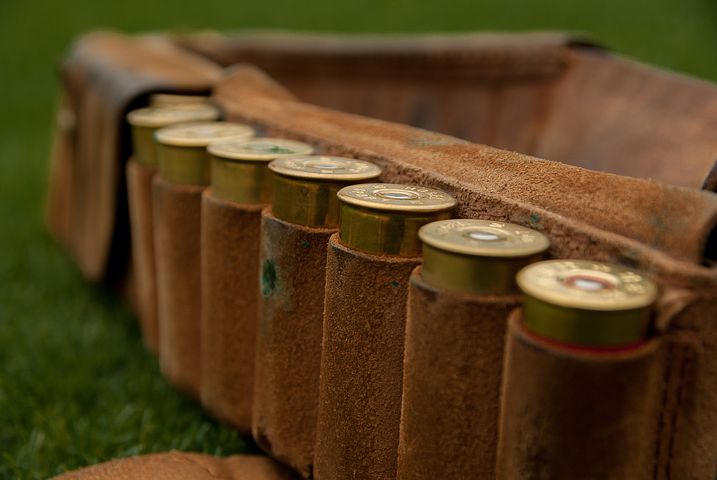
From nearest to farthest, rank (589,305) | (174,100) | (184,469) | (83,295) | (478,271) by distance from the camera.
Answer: (589,305) → (478,271) → (184,469) → (174,100) → (83,295)

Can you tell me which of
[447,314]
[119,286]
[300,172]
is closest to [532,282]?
[447,314]

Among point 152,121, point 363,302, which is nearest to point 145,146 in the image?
point 152,121

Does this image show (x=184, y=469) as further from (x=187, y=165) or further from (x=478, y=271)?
(x=478, y=271)

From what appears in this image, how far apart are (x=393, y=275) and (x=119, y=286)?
1152 millimetres

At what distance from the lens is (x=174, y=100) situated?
5.54ft

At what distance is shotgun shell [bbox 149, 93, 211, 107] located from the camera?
168 centimetres

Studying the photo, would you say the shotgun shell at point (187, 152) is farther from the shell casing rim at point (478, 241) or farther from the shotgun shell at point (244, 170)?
the shell casing rim at point (478, 241)

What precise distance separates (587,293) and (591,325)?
0.03 m

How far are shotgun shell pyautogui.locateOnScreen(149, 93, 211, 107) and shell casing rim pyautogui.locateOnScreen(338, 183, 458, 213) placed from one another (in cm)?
75

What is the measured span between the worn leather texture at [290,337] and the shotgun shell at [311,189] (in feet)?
0.04

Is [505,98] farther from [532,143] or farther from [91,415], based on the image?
[91,415]

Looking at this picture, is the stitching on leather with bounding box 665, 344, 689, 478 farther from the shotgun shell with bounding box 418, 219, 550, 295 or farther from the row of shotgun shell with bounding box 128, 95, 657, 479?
the shotgun shell with bounding box 418, 219, 550, 295

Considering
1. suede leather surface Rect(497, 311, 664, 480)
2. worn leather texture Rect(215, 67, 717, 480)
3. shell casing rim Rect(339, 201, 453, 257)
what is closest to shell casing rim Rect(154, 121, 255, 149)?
worn leather texture Rect(215, 67, 717, 480)

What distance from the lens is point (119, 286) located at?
6.43ft
